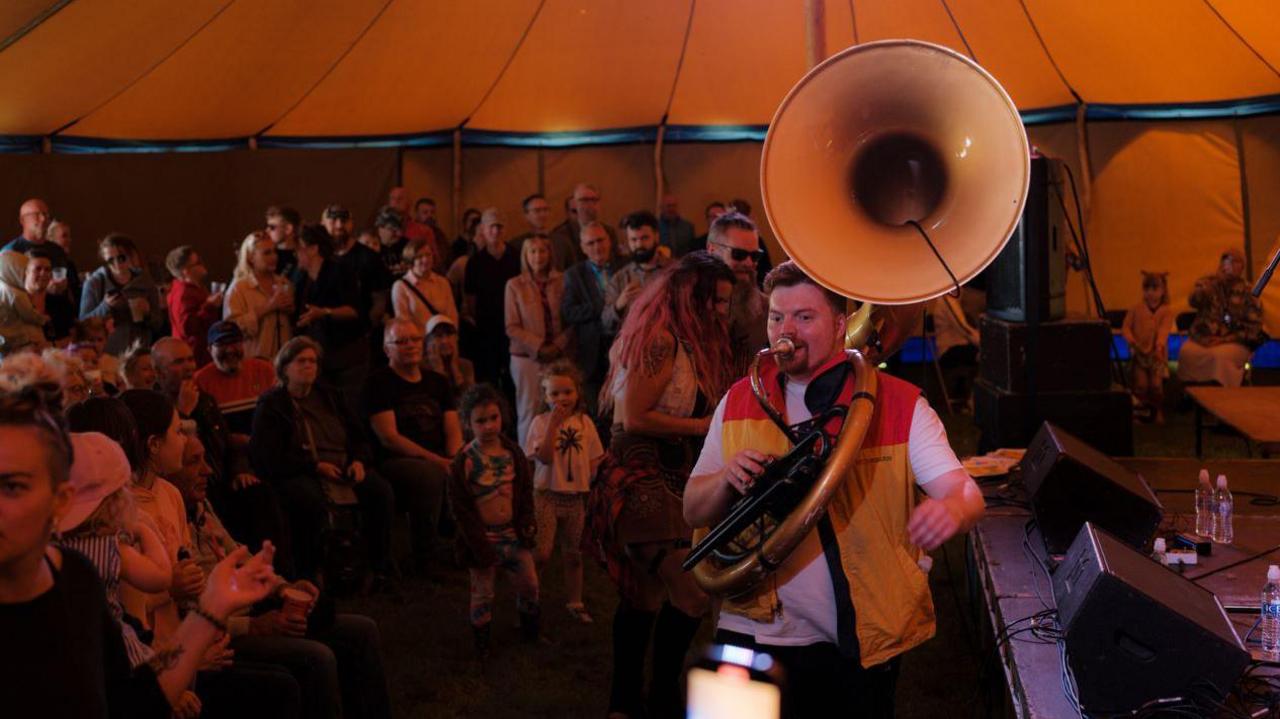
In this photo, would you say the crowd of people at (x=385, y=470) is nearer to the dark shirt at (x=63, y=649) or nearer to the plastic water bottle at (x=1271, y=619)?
the dark shirt at (x=63, y=649)

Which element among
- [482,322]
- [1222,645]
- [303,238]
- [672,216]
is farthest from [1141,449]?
[1222,645]

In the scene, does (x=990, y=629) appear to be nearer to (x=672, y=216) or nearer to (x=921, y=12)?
(x=672, y=216)

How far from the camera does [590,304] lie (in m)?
7.64

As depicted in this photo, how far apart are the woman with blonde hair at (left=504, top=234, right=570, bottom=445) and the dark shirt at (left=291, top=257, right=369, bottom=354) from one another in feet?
3.39

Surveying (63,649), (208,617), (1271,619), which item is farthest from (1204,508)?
(63,649)

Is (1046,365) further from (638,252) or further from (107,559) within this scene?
(107,559)

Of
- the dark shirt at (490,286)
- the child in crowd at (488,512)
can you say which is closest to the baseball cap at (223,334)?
the child in crowd at (488,512)

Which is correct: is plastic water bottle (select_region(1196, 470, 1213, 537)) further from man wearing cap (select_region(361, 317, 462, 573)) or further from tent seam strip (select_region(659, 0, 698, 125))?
tent seam strip (select_region(659, 0, 698, 125))

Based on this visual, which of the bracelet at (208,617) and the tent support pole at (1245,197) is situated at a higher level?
the tent support pole at (1245,197)

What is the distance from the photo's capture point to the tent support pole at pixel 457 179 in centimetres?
1224

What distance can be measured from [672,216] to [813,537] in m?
7.57

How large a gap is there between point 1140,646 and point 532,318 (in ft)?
17.8

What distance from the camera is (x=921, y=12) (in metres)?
10.9

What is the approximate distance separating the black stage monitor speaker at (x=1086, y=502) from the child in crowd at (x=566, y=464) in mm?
2230
